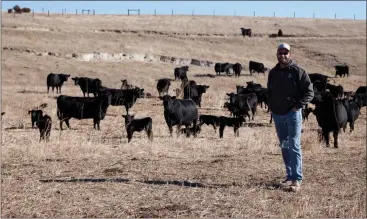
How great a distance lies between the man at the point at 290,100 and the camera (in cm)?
794

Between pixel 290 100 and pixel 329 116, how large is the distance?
6.45 meters

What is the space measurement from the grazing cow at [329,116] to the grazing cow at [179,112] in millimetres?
4643

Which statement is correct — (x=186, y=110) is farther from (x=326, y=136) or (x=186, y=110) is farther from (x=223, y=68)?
(x=223, y=68)

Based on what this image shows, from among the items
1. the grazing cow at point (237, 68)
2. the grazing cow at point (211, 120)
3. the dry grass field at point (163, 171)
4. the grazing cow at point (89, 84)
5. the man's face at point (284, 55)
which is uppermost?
the grazing cow at point (237, 68)

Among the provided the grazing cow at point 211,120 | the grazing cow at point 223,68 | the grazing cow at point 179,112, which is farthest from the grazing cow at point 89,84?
the grazing cow at point 223,68

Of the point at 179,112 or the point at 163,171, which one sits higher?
the point at 179,112

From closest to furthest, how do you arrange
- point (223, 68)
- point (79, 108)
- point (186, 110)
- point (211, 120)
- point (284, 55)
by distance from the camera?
point (284, 55)
point (211, 120)
point (186, 110)
point (79, 108)
point (223, 68)

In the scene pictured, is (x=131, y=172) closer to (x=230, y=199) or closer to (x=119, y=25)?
(x=230, y=199)

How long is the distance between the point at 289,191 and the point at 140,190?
204 centimetres

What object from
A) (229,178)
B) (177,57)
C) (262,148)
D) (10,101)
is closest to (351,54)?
(177,57)

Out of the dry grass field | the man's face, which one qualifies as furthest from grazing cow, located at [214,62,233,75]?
the man's face

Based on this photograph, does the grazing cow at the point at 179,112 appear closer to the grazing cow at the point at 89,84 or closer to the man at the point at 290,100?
the man at the point at 290,100

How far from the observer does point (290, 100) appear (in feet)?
26.3

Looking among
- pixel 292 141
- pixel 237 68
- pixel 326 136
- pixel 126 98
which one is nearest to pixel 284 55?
pixel 292 141
